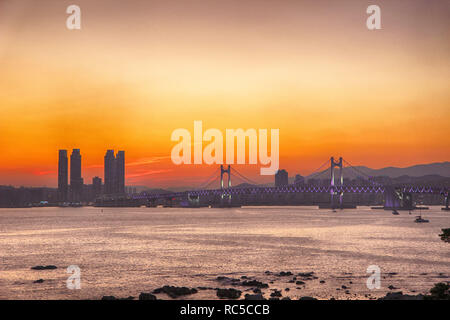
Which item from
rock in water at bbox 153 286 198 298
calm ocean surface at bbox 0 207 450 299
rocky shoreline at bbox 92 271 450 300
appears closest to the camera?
rocky shoreline at bbox 92 271 450 300

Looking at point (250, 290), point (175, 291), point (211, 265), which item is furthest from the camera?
point (211, 265)

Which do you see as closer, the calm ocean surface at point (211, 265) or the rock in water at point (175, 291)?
the rock in water at point (175, 291)

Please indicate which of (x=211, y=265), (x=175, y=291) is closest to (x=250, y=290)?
(x=175, y=291)

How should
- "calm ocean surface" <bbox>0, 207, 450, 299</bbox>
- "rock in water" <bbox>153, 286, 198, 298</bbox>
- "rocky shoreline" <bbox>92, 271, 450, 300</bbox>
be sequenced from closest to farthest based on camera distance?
"rocky shoreline" <bbox>92, 271, 450, 300</bbox> → "rock in water" <bbox>153, 286, 198, 298</bbox> → "calm ocean surface" <bbox>0, 207, 450, 299</bbox>

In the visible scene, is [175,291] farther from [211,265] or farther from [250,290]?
[211,265]

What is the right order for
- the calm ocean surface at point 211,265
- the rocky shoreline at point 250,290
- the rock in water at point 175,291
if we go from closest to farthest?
the rocky shoreline at point 250,290 → the rock in water at point 175,291 → the calm ocean surface at point 211,265

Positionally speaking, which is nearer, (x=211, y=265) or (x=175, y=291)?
(x=175, y=291)

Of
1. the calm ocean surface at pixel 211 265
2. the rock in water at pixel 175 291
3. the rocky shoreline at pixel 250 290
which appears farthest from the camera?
the calm ocean surface at pixel 211 265

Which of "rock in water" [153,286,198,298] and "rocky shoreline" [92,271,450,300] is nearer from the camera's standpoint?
"rocky shoreline" [92,271,450,300]

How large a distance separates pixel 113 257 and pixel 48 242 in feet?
79.6
